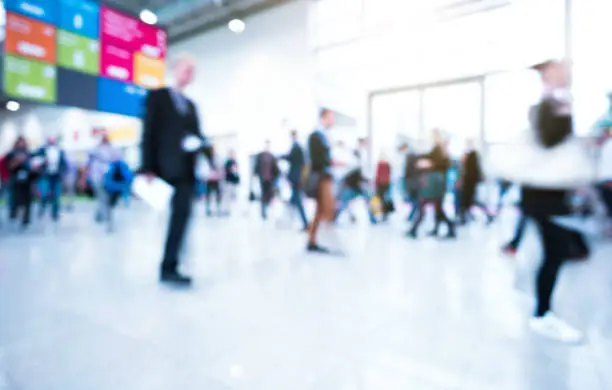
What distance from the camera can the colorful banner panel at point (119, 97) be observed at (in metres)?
5.57

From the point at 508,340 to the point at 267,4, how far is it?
11.9m

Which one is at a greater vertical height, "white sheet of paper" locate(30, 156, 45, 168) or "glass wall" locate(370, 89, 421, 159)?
"glass wall" locate(370, 89, 421, 159)

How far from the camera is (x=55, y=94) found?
5.18 metres

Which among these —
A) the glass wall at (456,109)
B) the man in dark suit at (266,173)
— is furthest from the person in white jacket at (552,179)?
the glass wall at (456,109)

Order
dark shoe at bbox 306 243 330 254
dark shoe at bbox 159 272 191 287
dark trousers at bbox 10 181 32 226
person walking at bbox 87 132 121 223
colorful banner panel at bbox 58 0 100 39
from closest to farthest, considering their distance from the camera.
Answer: dark shoe at bbox 159 272 191 287 < dark shoe at bbox 306 243 330 254 < colorful banner panel at bbox 58 0 100 39 < person walking at bbox 87 132 121 223 < dark trousers at bbox 10 181 32 226

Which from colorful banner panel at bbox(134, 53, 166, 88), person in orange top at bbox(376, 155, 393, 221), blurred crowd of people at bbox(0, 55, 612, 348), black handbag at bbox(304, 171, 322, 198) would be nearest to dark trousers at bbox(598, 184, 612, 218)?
blurred crowd of people at bbox(0, 55, 612, 348)

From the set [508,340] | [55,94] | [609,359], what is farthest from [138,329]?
[55,94]

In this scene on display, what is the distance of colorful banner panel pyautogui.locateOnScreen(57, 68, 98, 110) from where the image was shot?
17.2 ft

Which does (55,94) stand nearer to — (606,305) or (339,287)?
(339,287)

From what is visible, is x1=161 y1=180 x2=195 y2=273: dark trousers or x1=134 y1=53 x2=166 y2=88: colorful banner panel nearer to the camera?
x1=161 y1=180 x2=195 y2=273: dark trousers

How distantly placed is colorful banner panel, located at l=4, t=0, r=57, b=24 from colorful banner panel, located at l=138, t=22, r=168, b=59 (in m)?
1.23

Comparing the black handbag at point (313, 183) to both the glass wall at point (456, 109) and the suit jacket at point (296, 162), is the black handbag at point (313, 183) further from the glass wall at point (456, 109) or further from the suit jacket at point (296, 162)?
the glass wall at point (456, 109)

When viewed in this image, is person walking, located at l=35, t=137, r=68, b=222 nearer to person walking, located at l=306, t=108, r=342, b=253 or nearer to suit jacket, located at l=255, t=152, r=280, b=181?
suit jacket, located at l=255, t=152, r=280, b=181

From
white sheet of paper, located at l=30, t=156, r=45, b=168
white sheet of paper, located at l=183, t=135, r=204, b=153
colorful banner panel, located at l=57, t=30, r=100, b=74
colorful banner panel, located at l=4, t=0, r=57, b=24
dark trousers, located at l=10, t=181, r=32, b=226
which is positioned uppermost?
colorful banner panel, located at l=4, t=0, r=57, b=24
